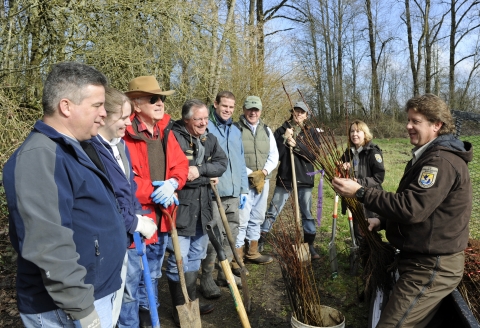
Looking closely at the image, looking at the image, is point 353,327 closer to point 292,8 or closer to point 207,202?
point 207,202

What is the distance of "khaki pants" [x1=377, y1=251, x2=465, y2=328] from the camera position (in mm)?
2246

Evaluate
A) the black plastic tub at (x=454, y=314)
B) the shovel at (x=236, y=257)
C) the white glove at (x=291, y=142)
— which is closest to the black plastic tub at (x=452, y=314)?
the black plastic tub at (x=454, y=314)

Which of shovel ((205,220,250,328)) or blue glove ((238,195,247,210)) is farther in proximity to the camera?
blue glove ((238,195,247,210))

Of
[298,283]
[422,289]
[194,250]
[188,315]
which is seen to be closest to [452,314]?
[422,289]

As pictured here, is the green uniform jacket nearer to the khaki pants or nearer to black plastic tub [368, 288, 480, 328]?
the khaki pants

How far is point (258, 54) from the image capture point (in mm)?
12570

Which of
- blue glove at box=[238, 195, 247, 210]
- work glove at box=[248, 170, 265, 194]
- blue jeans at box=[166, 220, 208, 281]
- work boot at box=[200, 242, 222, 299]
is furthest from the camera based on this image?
work glove at box=[248, 170, 265, 194]

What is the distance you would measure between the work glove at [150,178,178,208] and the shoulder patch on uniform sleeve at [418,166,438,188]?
176 centimetres

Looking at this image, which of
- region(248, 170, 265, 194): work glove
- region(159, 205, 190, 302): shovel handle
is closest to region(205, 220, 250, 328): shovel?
region(159, 205, 190, 302): shovel handle

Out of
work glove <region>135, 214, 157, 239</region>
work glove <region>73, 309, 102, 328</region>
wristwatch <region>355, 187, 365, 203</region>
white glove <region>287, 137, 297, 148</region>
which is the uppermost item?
white glove <region>287, 137, 297, 148</region>

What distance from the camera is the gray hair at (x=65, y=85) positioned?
5.19 feet

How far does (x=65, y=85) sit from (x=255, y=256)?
3569 millimetres

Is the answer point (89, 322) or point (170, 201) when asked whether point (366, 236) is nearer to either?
point (170, 201)

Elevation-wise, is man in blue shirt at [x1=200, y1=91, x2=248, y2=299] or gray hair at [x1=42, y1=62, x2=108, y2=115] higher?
gray hair at [x1=42, y1=62, x2=108, y2=115]
